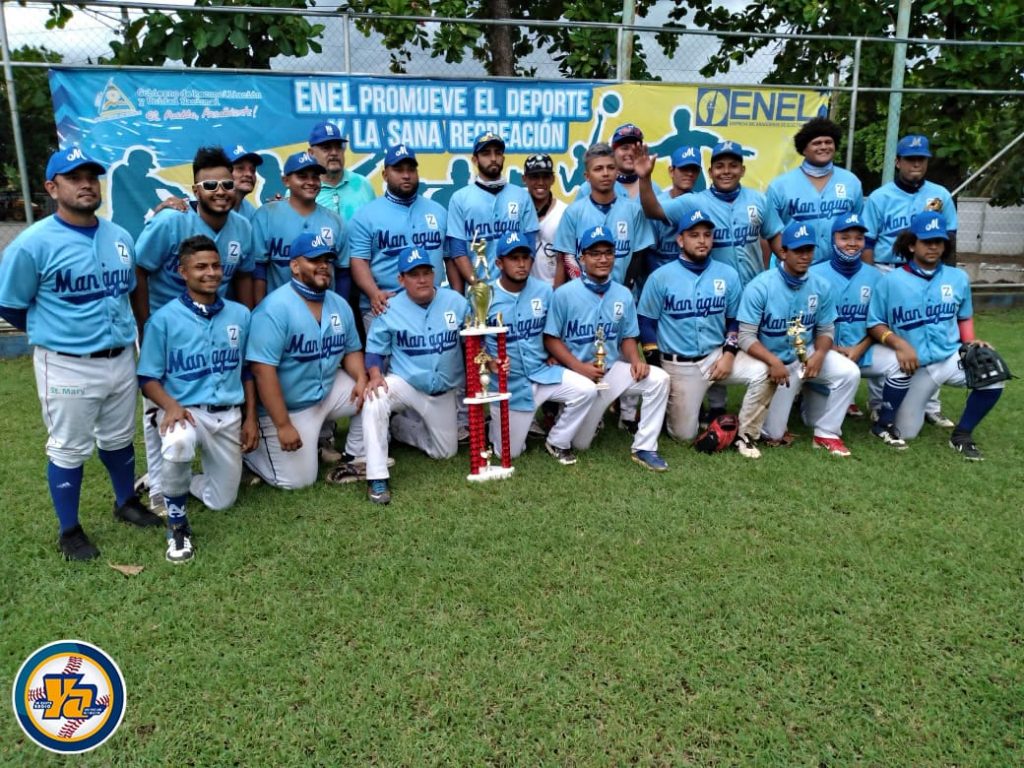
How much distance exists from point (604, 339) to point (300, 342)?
80.3 inches

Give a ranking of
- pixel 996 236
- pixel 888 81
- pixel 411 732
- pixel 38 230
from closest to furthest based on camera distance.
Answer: pixel 411 732
pixel 38 230
pixel 888 81
pixel 996 236

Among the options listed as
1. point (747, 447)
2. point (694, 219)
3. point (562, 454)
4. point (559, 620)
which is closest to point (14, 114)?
point (562, 454)

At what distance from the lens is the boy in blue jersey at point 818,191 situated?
557 centimetres

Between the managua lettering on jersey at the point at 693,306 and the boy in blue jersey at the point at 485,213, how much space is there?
3.81ft

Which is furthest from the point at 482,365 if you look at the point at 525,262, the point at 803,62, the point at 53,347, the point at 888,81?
the point at 888,81

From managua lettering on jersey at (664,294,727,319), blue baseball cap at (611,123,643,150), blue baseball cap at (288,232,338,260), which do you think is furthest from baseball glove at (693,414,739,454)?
blue baseball cap at (288,232,338,260)

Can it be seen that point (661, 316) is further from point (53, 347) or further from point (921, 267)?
point (53, 347)

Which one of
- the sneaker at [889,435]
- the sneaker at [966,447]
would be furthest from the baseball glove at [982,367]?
the sneaker at [889,435]

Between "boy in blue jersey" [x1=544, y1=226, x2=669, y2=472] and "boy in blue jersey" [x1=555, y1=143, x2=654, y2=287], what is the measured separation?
0.85ft

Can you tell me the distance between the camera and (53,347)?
3494 millimetres

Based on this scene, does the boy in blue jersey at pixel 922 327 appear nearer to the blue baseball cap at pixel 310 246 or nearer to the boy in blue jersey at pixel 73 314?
the blue baseball cap at pixel 310 246

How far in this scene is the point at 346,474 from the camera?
467cm

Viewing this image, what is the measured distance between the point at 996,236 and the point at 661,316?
21.5m

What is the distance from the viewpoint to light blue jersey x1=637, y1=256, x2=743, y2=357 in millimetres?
5141
